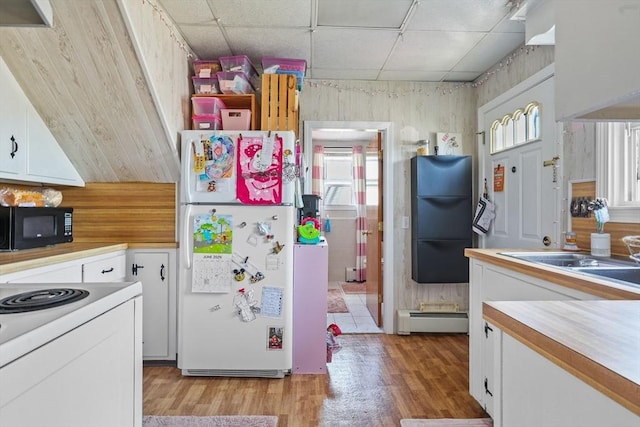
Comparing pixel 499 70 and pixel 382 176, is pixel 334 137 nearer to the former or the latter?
pixel 382 176

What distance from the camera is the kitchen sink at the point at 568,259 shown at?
1.63m

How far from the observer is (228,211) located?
241 cm

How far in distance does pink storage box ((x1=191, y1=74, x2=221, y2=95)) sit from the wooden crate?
0.38 meters

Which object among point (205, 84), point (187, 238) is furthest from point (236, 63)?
point (187, 238)

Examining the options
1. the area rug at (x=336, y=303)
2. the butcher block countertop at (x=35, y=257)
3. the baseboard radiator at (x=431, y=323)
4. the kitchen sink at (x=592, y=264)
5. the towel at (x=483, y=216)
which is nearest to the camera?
the kitchen sink at (x=592, y=264)

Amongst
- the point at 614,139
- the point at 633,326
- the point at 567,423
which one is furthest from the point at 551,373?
the point at 614,139

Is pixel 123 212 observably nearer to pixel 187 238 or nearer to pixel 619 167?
pixel 187 238

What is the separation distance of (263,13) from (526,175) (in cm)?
214

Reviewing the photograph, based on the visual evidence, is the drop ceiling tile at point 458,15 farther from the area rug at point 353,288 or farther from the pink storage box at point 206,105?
the area rug at point 353,288

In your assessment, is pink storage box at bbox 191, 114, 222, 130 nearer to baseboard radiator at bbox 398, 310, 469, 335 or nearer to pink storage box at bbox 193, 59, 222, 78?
pink storage box at bbox 193, 59, 222, 78

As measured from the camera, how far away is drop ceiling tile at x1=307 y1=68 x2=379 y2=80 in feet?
10.2

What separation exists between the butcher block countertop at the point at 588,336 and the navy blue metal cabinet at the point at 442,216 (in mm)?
2323

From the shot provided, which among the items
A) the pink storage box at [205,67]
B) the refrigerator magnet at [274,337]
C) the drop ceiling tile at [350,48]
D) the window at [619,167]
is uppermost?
the drop ceiling tile at [350,48]

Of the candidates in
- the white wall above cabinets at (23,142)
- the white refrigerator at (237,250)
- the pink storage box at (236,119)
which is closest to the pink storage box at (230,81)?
the pink storage box at (236,119)
